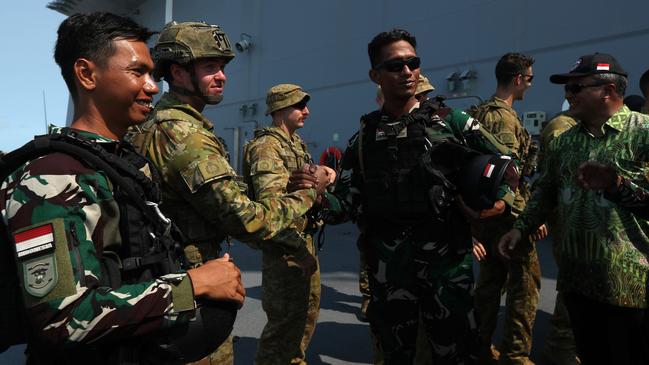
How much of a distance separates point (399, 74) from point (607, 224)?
126cm

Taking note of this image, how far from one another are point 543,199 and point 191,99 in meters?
2.01

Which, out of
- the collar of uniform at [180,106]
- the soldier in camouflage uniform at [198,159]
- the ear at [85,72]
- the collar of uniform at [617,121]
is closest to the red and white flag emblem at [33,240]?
A: the ear at [85,72]

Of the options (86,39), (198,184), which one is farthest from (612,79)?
(86,39)

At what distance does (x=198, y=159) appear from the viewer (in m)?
1.67

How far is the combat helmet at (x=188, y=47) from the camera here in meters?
1.89

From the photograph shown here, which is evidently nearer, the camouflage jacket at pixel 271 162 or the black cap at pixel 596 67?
the black cap at pixel 596 67

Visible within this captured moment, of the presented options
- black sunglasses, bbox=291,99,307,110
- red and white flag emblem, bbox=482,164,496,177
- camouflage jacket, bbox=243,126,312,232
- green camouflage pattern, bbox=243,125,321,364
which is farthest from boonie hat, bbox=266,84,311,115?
red and white flag emblem, bbox=482,164,496,177

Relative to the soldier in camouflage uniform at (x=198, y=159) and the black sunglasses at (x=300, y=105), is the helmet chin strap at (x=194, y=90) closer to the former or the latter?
the soldier in camouflage uniform at (x=198, y=159)

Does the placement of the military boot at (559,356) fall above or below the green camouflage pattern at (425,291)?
below

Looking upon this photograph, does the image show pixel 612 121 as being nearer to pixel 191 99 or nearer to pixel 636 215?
pixel 636 215

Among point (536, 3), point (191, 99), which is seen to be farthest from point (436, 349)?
point (536, 3)

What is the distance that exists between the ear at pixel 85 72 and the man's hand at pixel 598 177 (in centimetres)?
199

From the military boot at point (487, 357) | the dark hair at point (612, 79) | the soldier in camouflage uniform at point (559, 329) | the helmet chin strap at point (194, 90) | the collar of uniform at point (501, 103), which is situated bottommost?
the military boot at point (487, 357)

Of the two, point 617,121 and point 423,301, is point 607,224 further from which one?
point 423,301
